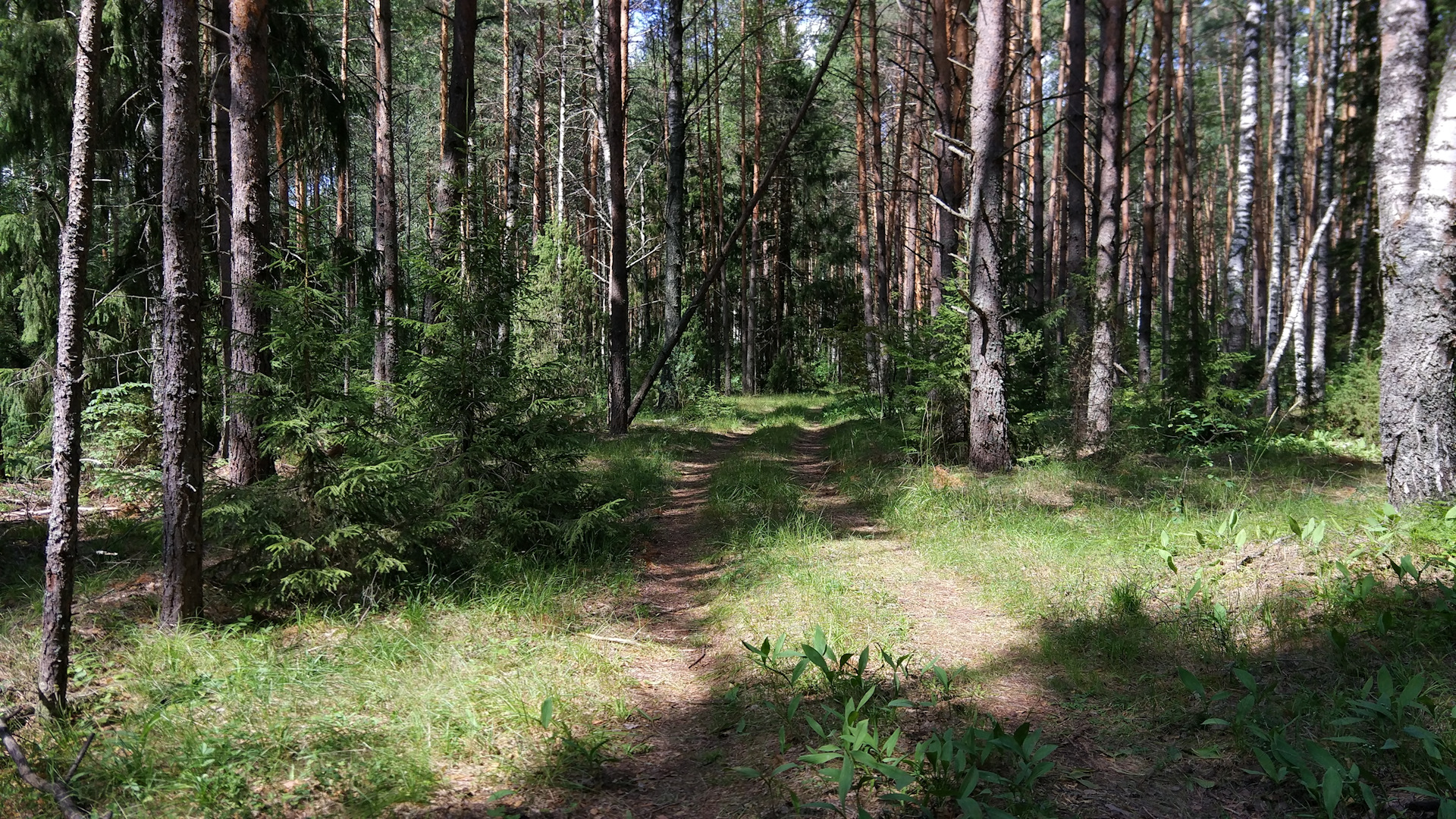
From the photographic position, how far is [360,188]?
170 feet

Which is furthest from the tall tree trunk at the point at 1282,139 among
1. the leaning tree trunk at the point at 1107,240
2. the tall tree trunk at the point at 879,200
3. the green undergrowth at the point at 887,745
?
the green undergrowth at the point at 887,745

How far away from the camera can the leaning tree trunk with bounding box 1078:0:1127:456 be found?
10078 mm

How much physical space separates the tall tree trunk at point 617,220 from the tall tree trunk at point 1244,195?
9920mm

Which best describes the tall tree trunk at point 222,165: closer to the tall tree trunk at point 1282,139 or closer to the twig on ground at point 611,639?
the twig on ground at point 611,639

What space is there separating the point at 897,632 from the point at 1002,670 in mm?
657

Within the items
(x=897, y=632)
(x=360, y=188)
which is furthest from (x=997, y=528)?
(x=360, y=188)

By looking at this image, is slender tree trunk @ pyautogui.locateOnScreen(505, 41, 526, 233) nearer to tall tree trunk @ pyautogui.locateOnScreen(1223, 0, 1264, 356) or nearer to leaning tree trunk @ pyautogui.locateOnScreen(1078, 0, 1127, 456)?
leaning tree trunk @ pyautogui.locateOnScreen(1078, 0, 1127, 456)

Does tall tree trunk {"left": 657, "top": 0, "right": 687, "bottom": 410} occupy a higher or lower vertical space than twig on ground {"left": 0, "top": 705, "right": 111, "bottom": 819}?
higher

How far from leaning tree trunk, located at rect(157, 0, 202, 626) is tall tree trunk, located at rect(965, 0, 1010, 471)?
6709 millimetres

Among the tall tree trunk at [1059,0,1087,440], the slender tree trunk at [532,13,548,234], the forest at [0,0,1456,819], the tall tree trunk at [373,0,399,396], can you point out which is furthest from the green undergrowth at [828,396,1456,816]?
the slender tree trunk at [532,13,548,234]

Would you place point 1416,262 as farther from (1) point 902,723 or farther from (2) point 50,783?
(2) point 50,783

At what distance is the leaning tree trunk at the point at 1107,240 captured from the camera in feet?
33.1

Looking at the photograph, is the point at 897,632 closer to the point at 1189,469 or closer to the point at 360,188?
the point at 1189,469

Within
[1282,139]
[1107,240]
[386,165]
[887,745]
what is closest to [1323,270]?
[1282,139]
